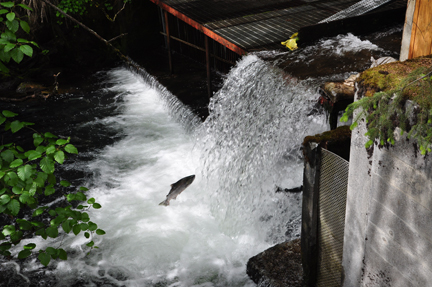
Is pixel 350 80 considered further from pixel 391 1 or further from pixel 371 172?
pixel 391 1

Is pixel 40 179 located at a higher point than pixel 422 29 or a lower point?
lower

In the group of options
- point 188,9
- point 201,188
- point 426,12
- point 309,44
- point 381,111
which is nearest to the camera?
point 381,111

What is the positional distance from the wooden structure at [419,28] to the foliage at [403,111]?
119cm

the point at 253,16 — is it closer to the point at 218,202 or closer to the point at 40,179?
the point at 218,202

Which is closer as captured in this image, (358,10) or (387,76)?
(387,76)

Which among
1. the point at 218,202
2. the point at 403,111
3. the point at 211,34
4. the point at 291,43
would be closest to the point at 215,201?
the point at 218,202

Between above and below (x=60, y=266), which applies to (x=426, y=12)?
above

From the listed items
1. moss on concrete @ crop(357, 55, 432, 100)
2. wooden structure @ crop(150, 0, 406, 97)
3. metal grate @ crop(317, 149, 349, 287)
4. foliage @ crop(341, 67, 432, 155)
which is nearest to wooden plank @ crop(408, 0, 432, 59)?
moss on concrete @ crop(357, 55, 432, 100)

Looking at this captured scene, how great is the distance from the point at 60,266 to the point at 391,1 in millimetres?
7533

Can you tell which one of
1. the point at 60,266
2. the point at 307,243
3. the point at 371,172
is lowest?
the point at 60,266

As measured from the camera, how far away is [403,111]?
113 inches

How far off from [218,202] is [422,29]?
14.7 ft

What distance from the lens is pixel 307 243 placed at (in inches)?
189

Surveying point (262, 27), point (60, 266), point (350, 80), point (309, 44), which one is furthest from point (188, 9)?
point (60, 266)
